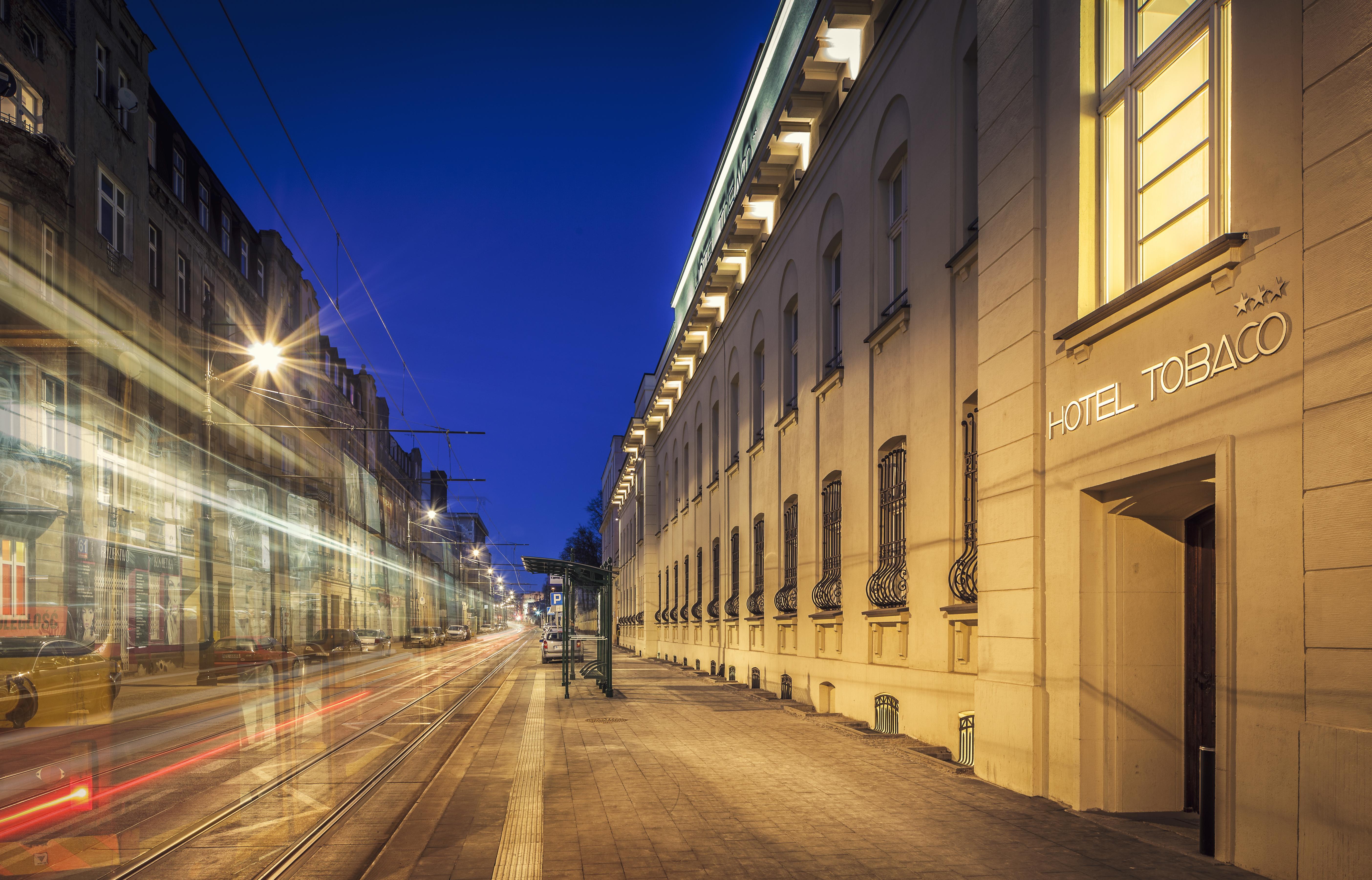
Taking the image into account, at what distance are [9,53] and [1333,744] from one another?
28.6m

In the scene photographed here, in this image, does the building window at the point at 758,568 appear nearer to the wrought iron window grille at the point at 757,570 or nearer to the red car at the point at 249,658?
the wrought iron window grille at the point at 757,570

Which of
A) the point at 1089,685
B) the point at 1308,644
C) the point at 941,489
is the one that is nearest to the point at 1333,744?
the point at 1308,644

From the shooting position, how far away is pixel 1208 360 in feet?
23.8

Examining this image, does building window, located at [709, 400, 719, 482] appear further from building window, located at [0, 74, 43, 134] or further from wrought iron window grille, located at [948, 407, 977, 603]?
building window, located at [0, 74, 43, 134]

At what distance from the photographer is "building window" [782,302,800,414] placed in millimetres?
21797

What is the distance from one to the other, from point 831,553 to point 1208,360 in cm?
1119

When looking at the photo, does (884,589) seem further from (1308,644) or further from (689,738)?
(1308,644)

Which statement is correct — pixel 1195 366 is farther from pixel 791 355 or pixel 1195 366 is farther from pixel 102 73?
pixel 102 73

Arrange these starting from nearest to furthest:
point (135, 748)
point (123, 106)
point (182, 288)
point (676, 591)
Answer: point (135, 748) < point (123, 106) < point (182, 288) < point (676, 591)

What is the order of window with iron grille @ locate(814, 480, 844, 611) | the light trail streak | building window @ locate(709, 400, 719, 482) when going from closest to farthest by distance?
the light trail streak
window with iron grille @ locate(814, 480, 844, 611)
building window @ locate(709, 400, 719, 482)

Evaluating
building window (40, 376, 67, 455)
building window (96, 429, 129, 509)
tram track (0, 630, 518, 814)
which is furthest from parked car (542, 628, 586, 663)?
building window (40, 376, 67, 455)

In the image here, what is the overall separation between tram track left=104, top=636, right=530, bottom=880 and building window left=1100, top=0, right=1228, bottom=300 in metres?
7.64

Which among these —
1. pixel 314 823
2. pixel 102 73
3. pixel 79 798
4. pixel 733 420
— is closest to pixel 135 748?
pixel 79 798

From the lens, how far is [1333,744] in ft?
19.5
